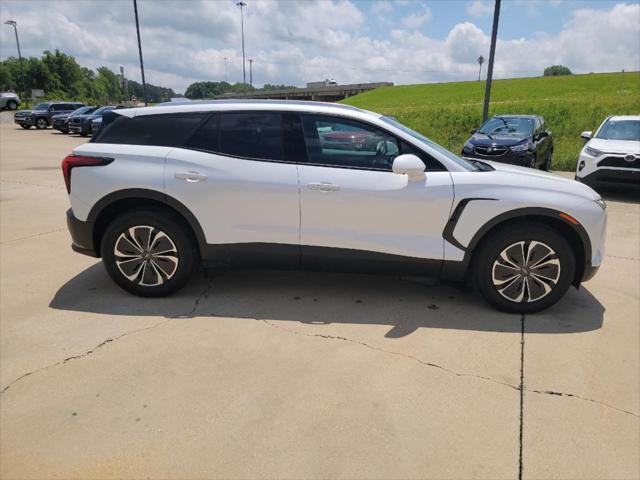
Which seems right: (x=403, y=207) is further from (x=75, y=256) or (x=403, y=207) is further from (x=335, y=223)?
(x=75, y=256)

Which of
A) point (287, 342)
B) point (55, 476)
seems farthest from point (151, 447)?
point (287, 342)

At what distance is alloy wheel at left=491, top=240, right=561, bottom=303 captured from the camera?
3633mm

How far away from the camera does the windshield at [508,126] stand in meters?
11.3

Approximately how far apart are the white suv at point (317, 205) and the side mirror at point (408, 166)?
0.01m

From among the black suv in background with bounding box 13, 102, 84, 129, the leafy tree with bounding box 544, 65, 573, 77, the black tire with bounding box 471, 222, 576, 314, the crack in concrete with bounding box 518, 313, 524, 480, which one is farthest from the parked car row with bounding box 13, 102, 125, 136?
the leafy tree with bounding box 544, 65, 573, 77

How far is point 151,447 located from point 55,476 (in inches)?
16.6

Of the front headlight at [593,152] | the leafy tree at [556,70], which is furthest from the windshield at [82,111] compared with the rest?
the leafy tree at [556,70]

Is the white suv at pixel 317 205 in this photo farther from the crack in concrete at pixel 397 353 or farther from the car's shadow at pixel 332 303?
the crack in concrete at pixel 397 353

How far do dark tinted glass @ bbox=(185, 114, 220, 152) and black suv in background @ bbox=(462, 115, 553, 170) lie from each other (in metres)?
8.02

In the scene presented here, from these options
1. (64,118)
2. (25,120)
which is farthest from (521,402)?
(25,120)

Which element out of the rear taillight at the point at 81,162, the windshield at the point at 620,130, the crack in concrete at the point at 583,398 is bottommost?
the crack in concrete at the point at 583,398

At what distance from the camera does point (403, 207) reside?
3590 millimetres

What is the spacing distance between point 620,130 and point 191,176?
30.6ft

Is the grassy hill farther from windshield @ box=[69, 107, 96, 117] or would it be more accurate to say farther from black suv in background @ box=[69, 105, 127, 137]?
windshield @ box=[69, 107, 96, 117]
